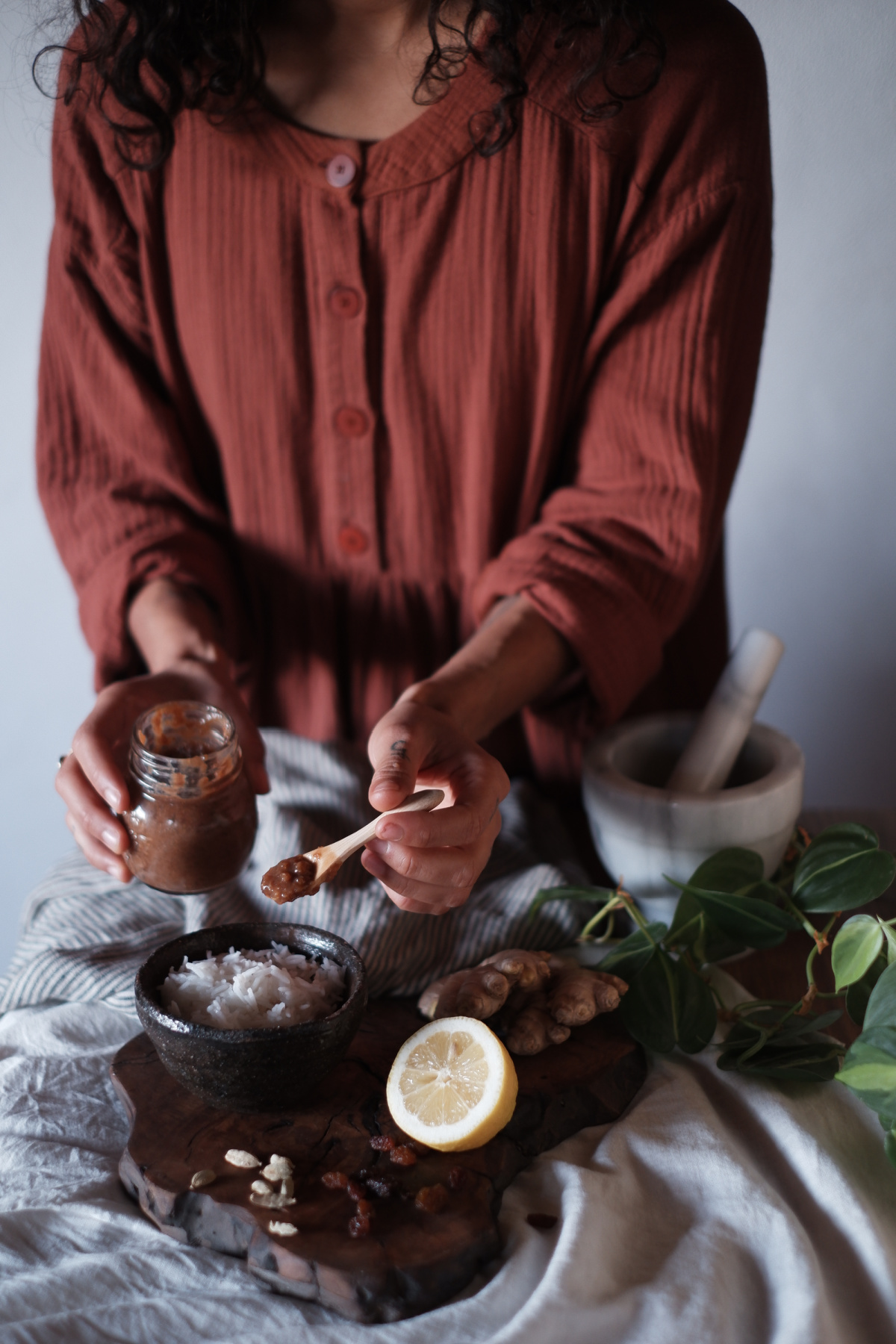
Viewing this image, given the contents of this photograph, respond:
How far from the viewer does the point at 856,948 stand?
709 mm

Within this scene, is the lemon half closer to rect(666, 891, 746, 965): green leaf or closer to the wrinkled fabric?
the wrinkled fabric

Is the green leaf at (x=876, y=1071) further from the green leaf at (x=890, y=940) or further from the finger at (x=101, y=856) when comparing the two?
the finger at (x=101, y=856)

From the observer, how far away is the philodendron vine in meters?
0.72

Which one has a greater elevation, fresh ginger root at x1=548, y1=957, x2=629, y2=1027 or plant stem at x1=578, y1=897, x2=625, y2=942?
fresh ginger root at x1=548, y1=957, x2=629, y2=1027

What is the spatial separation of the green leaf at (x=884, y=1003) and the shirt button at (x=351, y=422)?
2.20 ft

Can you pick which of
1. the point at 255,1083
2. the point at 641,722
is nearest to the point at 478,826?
the point at 255,1083

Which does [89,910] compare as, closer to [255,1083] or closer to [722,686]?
[255,1083]

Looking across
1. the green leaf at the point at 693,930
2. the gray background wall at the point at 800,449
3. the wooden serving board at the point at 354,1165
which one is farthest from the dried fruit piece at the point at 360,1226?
the gray background wall at the point at 800,449

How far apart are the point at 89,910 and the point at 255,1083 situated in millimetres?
327

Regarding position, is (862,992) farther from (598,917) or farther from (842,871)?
(598,917)

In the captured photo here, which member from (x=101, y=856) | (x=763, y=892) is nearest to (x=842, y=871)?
(x=763, y=892)

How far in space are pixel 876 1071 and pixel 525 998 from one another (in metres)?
0.25

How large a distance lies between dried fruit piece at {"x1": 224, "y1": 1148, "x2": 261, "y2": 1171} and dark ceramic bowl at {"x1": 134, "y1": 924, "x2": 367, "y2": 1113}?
Result: 0.03 meters

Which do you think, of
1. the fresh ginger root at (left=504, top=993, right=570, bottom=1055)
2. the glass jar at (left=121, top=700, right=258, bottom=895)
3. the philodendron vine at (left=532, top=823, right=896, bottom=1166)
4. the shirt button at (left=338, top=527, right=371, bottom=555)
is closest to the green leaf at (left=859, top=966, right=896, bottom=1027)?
the philodendron vine at (left=532, top=823, right=896, bottom=1166)
